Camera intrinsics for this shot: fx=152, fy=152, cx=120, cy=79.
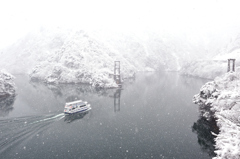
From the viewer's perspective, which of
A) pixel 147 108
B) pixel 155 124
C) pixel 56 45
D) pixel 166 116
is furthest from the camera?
pixel 56 45

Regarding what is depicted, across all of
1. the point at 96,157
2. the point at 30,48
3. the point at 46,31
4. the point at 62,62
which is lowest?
the point at 96,157

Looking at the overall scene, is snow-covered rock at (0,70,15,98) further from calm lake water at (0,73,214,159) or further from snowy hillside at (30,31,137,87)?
snowy hillside at (30,31,137,87)

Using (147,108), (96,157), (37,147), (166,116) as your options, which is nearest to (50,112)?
(37,147)

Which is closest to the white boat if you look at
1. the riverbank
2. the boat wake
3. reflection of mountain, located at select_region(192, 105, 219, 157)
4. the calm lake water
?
the calm lake water

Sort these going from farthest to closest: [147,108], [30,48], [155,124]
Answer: [30,48]
[147,108]
[155,124]

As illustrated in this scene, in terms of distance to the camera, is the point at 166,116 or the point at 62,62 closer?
the point at 166,116

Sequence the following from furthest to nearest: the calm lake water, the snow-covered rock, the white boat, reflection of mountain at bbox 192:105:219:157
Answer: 1. the snow-covered rock
2. the white boat
3. reflection of mountain at bbox 192:105:219:157
4. the calm lake water

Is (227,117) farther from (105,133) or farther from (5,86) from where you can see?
(5,86)

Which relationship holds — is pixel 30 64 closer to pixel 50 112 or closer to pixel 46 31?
pixel 46 31

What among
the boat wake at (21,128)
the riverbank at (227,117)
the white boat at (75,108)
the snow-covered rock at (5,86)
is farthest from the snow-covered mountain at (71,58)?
the riverbank at (227,117)
